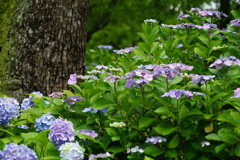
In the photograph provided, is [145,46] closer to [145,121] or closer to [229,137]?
[145,121]

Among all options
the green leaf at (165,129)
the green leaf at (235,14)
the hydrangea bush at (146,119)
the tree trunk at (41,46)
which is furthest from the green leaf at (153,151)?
the tree trunk at (41,46)

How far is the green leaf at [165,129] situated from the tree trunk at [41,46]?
5.61 ft

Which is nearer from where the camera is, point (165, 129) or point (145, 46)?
point (165, 129)

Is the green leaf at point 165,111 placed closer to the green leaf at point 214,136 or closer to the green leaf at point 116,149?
the green leaf at point 214,136

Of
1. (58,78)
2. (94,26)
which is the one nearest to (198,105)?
(58,78)

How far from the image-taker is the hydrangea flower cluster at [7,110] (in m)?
2.64

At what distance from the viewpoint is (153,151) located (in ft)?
8.19

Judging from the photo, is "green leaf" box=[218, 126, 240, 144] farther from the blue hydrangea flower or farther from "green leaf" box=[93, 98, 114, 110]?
the blue hydrangea flower

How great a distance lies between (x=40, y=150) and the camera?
2416 millimetres

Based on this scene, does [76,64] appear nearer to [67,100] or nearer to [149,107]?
[67,100]

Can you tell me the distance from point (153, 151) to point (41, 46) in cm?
185

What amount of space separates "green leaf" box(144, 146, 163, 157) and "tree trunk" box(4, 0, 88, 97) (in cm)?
168

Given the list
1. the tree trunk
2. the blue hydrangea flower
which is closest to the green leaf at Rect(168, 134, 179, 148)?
the blue hydrangea flower

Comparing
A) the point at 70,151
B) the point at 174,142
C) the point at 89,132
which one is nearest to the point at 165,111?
the point at 174,142
